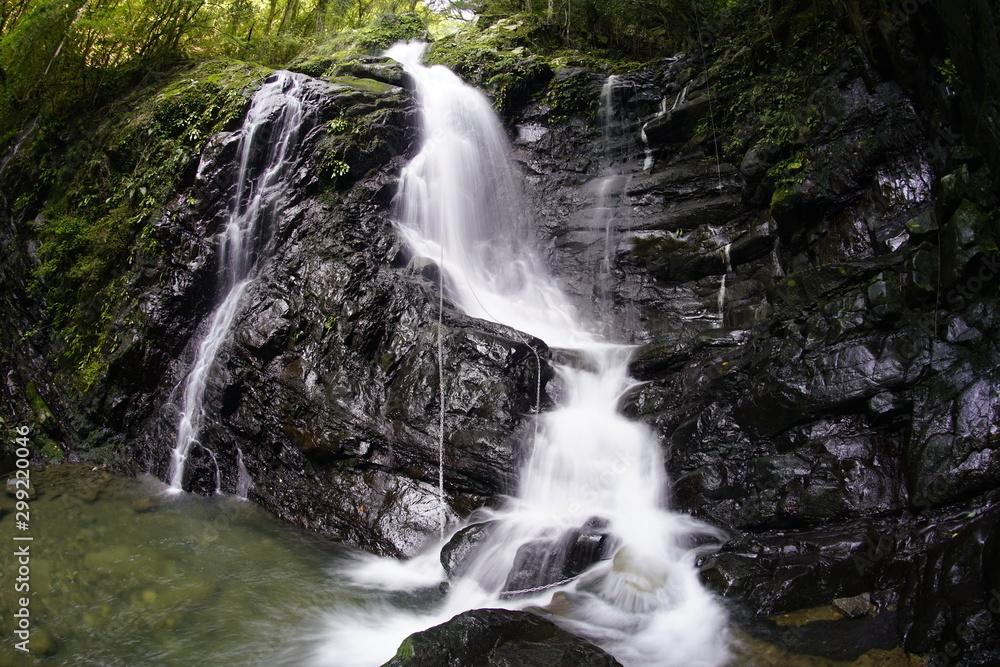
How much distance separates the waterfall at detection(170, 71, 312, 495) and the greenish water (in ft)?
2.96

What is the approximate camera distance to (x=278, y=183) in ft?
31.3

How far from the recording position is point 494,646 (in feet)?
12.7

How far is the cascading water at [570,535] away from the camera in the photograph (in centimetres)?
464

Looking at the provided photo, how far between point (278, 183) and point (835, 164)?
29.6 ft

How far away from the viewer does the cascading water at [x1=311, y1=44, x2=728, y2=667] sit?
4.64m

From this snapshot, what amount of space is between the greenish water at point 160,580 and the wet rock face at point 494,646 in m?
1.64

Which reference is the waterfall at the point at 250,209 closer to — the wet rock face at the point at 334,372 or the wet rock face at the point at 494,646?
the wet rock face at the point at 334,372

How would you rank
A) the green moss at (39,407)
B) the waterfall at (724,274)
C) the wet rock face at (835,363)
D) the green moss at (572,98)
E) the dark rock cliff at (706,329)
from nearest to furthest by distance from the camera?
the wet rock face at (835,363) → the dark rock cliff at (706,329) → the waterfall at (724,274) → the green moss at (39,407) → the green moss at (572,98)

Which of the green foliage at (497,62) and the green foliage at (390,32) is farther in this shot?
the green foliage at (390,32)

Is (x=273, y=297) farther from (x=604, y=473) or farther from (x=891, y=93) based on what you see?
(x=891, y=93)

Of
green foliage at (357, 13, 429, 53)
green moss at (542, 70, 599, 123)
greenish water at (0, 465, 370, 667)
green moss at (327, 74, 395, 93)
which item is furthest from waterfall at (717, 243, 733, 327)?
green foliage at (357, 13, 429, 53)

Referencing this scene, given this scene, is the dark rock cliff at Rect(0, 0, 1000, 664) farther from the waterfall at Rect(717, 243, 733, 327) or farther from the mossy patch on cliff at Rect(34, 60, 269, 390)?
the mossy patch on cliff at Rect(34, 60, 269, 390)

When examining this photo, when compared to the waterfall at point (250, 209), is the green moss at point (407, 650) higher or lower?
lower

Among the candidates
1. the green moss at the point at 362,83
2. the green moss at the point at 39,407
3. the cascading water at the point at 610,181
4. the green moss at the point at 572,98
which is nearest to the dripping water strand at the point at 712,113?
the cascading water at the point at 610,181
